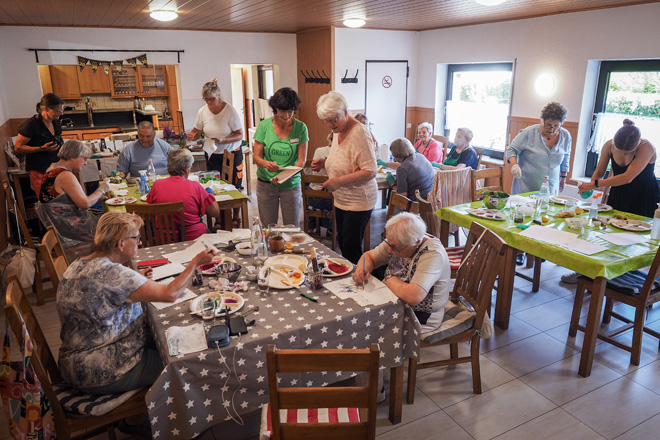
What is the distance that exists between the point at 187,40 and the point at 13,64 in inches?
92.4

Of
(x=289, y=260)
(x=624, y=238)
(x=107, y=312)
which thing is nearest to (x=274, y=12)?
(x=289, y=260)

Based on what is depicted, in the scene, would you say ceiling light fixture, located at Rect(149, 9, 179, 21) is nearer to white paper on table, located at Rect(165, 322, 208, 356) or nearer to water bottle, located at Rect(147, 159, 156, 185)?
water bottle, located at Rect(147, 159, 156, 185)

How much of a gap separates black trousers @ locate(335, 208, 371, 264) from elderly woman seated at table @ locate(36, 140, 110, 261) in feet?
6.50

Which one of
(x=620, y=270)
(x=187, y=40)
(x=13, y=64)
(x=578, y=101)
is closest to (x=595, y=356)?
(x=620, y=270)

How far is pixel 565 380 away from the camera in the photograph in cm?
281

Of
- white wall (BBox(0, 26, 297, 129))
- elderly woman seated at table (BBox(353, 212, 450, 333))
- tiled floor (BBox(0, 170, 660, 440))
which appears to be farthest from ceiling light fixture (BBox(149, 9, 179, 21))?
elderly woman seated at table (BBox(353, 212, 450, 333))

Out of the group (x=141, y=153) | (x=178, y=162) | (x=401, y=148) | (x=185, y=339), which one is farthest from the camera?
(x=141, y=153)

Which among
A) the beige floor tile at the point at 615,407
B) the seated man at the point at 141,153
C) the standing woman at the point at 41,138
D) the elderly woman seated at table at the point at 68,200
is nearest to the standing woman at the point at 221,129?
the seated man at the point at 141,153

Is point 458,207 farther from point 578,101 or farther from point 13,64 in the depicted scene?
point 13,64

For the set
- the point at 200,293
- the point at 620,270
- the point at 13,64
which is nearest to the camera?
the point at 200,293

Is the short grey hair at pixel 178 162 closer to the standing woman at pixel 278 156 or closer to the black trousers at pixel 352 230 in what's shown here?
the standing woman at pixel 278 156

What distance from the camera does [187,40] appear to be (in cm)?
710

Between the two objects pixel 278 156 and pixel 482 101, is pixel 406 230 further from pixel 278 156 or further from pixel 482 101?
pixel 482 101

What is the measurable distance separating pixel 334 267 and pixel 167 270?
89 cm
